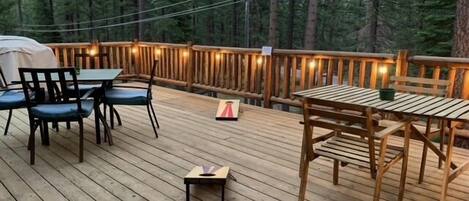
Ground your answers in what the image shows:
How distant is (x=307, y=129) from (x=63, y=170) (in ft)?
7.00

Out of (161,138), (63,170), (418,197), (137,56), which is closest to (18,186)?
(63,170)

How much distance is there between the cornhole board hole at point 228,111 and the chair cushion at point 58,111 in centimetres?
201

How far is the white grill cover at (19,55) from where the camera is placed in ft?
18.2

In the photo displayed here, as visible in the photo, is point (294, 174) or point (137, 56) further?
point (137, 56)

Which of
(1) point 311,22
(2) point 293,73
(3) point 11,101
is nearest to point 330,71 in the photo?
(2) point 293,73

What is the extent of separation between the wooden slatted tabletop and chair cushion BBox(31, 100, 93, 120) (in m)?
1.98

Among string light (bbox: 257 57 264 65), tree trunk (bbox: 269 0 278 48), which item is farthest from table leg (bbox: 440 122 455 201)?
tree trunk (bbox: 269 0 278 48)

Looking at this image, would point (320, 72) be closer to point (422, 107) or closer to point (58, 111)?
point (422, 107)

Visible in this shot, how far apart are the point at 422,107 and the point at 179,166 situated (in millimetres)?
2018

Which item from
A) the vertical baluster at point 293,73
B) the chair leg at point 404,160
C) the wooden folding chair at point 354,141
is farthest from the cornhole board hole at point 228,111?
the chair leg at point 404,160

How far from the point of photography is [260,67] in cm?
571

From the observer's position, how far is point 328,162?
135 inches

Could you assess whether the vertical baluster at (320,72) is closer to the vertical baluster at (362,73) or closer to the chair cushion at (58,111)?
the vertical baluster at (362,73)

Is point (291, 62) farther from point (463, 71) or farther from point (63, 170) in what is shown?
point (63, 170)
